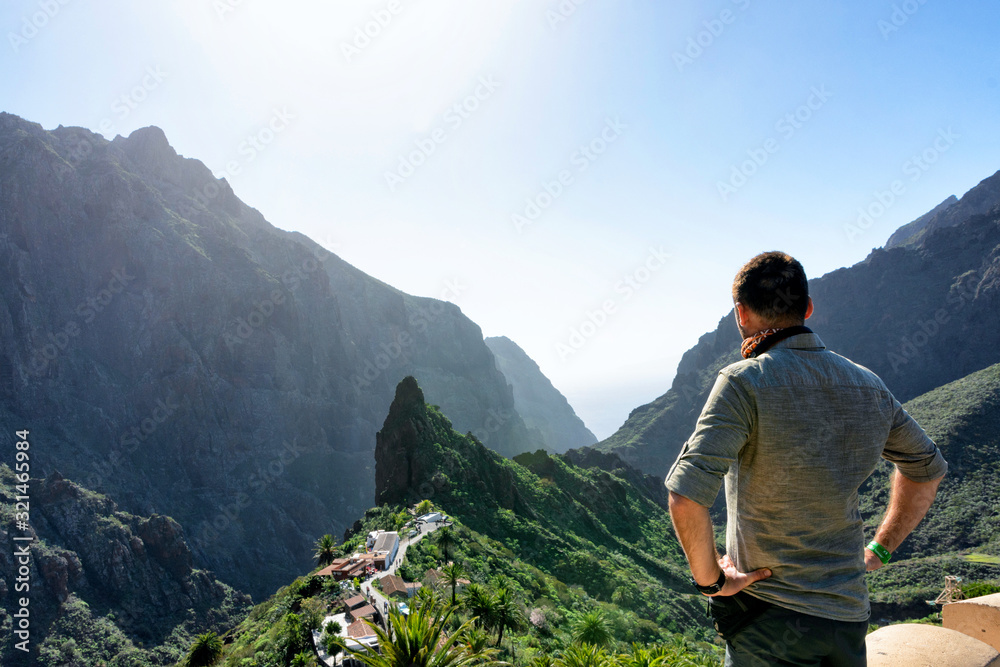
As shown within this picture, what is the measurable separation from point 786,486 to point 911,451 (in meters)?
1.18

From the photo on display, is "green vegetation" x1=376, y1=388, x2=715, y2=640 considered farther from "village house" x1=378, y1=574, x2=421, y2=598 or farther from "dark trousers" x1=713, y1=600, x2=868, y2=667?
"dark trousers" x1=713, y1=600, x2=868, y2=667

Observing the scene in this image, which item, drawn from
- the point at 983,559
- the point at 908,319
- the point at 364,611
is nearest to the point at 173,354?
the point at 364,611

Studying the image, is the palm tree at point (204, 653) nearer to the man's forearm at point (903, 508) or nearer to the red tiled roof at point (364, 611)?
the red tiled roof at point (364, 611)

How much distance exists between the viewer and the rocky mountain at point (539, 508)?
39.9m

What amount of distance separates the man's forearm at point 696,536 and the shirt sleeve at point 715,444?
0.19 ft

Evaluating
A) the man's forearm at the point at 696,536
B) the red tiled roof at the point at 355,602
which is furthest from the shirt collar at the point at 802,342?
the red tiled roof at the point at 355,602

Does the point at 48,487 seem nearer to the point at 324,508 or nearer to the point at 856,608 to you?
the point at 324,508

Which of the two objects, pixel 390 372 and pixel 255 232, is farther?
pixel 390 372

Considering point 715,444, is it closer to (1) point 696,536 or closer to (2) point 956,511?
(1) point 696,536

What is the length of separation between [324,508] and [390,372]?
6289cm

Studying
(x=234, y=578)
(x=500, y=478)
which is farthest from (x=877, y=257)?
(x=234, y=578)

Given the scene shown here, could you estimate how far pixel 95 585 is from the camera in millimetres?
59406

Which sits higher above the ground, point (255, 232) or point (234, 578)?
point (255, 232)

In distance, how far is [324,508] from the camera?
119000mm
